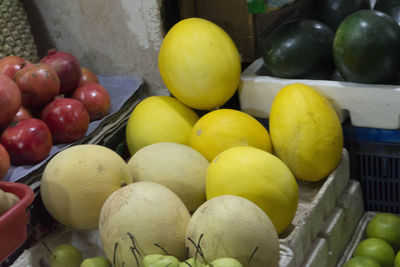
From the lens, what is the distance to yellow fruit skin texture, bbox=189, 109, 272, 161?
1455mm

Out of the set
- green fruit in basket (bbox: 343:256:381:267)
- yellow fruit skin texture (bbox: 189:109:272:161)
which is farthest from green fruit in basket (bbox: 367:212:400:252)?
yellow fruit skin texture (bbox: 189:109:272:161)

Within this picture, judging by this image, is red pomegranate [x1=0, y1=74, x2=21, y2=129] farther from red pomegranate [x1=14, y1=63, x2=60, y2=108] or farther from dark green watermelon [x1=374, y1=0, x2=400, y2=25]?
dark green watermelon [x1=374, y1=0, x2=400, y2=25]

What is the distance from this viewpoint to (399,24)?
156cm

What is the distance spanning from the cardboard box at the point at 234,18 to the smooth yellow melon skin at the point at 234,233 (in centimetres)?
80

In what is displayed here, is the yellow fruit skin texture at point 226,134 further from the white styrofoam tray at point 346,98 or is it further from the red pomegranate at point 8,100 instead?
the red pomegranate at point 8,100

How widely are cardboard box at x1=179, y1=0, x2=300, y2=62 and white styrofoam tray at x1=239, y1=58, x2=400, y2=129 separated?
6.8 inches

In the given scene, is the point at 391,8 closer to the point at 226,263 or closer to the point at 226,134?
the point at 226,134

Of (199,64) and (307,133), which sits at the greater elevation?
(199,64)

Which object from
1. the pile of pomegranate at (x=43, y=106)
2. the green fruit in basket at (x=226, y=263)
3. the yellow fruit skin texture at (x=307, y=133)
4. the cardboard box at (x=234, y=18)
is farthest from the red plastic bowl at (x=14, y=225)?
the cardboard box at (x=234, y=18)

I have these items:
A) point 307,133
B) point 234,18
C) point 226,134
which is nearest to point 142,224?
point 226,134

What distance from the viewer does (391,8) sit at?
1.63 m

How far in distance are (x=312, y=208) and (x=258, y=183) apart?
20 cm

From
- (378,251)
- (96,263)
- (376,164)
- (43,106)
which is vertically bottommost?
(378,251)

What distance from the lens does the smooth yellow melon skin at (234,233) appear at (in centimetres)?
106
